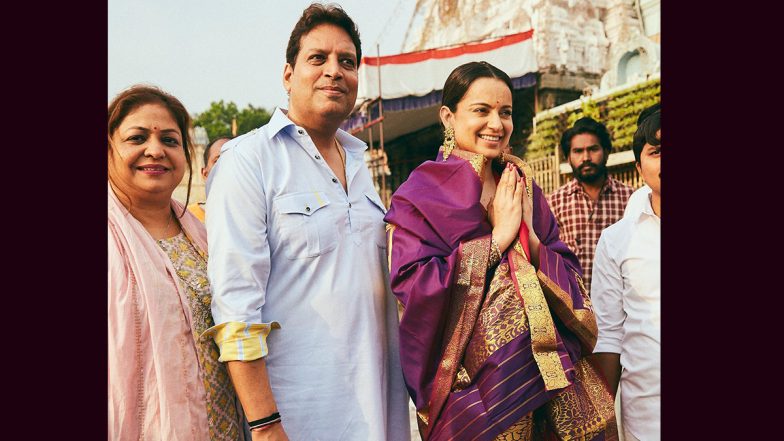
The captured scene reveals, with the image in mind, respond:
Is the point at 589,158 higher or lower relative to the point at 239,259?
higher

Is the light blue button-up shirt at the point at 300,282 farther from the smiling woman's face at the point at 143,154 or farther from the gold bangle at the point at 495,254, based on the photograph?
the gold bangle at the point at 495,254

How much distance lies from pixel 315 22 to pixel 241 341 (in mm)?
1166

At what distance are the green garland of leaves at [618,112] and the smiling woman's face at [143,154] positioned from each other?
944 centimetres

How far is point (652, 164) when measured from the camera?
94.5 inches

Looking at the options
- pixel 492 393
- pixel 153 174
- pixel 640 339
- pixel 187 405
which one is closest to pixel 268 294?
pixel 187 405

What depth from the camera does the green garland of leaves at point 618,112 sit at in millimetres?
10320

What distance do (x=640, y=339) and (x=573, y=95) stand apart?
484 inches

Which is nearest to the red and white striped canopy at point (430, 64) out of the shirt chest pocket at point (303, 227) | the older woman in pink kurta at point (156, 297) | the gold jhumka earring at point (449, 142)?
the gold jhumka earring at point (449, 142)

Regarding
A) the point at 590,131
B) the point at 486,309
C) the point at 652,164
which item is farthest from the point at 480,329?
the point at 590,131

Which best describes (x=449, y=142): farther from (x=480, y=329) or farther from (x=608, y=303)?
(x=608, y=303)

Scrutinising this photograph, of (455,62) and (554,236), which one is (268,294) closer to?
(554,236)

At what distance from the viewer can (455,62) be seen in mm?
12359

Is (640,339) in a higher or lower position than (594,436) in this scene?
higher

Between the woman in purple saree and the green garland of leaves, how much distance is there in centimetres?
873
